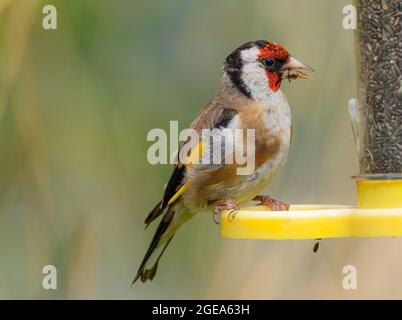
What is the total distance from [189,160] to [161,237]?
1.75 feet

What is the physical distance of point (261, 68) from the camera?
472 cm

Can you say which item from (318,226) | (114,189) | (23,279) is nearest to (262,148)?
(318,226)

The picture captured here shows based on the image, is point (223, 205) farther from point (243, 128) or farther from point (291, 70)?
point (291, 70)

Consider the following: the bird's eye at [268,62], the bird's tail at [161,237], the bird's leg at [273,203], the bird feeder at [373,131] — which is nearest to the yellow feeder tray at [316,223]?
the bird feeder at [373,131]

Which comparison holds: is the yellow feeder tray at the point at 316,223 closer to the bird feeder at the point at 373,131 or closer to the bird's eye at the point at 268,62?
the bird feeder at the point at 373,131

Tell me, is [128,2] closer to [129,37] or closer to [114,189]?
[129,37]

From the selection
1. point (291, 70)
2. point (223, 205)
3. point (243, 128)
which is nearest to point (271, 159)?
point (243, 128)

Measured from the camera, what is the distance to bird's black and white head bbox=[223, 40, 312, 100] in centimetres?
467

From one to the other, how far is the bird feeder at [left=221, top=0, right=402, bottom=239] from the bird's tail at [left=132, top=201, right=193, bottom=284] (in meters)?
0.55

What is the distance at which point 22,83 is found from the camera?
549 cm

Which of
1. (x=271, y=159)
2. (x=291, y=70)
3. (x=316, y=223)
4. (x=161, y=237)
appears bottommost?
(x=161, y=237)

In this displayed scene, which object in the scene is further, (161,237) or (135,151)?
(135,151)

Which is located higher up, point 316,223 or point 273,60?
point 273,60
